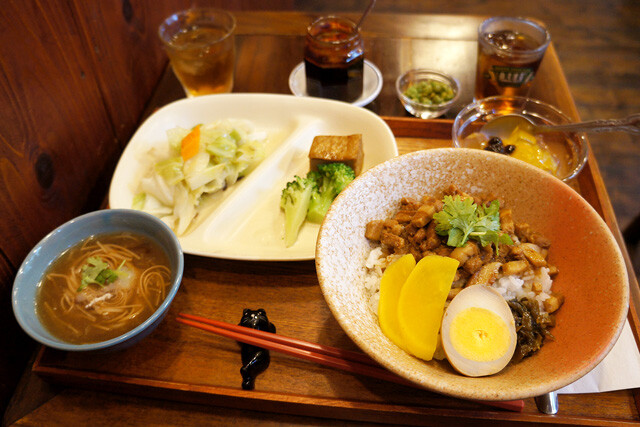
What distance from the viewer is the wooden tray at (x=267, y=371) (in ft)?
4.35

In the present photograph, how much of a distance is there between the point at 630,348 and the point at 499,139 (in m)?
0.94

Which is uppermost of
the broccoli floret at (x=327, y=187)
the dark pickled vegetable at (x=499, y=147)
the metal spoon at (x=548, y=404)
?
the dark pickled vegetable at (x=499, y=147)

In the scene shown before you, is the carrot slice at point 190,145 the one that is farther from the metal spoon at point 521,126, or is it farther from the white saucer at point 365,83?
the metal spoon at point 521,126

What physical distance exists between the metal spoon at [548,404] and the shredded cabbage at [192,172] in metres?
1.41

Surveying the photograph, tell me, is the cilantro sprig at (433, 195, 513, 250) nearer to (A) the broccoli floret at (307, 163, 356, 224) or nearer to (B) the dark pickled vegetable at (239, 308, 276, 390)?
(A) the broccoli floret at (307, 163, 356, 224)

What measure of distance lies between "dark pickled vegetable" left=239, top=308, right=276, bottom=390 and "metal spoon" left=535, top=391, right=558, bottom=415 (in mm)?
840

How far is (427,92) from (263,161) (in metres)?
0.92

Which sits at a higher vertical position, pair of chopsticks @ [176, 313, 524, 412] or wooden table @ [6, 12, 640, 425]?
pair of chopsticks @ [176, 313, 524, 412]

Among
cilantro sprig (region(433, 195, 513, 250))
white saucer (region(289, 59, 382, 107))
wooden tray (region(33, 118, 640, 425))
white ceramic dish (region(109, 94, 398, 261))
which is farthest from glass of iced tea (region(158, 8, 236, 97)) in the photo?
cilantro sprig (region(433, 195, 513, 250))

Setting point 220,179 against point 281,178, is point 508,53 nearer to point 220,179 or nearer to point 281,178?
point 281,178

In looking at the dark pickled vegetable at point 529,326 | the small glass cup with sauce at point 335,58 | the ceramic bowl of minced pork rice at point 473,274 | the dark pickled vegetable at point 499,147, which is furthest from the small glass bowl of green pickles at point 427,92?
the dark pickled vegetable at point 529,326

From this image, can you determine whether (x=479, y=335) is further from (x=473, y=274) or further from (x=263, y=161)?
(x=263, y=161)

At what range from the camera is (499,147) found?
188cm

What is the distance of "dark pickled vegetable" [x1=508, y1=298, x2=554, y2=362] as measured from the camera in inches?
48.9
